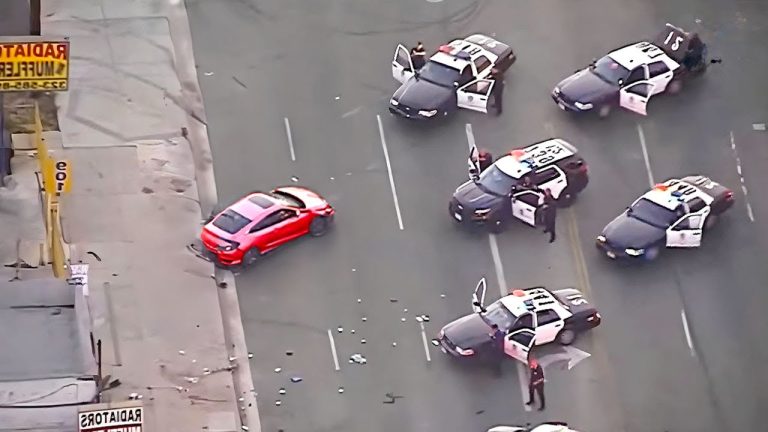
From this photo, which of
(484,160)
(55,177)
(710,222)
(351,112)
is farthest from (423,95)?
(55,177)

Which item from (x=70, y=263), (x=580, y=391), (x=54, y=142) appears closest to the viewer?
(x=580, y=391)

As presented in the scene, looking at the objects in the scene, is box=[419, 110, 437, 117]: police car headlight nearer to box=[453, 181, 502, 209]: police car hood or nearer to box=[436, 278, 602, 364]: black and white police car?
box=[453, 181, 502, 209]: police car hood

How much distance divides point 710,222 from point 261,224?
426 inches

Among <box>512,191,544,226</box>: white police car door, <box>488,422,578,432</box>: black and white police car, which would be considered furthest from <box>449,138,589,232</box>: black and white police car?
<box>488,422,578,432</box>: black and white police car

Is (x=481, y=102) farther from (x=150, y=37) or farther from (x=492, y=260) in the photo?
(x=150, y=37)

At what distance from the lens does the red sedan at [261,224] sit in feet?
118

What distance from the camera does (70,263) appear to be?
35.8m

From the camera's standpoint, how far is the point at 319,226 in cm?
3716

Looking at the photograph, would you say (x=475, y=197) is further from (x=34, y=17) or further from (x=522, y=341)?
(x=34, y=17)

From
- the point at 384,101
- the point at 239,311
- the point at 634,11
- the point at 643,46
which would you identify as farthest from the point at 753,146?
the point at 239,311

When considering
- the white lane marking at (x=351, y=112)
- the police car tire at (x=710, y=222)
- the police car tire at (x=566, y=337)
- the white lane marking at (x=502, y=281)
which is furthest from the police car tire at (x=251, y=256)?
the police car tire at (x=710, y=222)

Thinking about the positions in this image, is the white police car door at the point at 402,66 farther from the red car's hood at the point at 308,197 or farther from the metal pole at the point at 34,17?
the metal pole at the point at 34,17

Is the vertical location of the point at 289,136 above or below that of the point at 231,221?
above

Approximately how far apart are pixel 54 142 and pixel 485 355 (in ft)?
44.2
